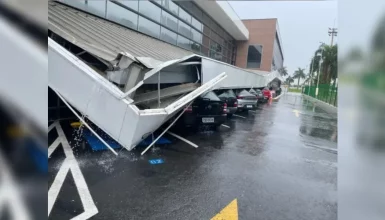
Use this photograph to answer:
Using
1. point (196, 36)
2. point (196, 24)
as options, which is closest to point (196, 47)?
point (196, 36)

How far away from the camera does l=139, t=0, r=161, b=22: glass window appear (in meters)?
13.4

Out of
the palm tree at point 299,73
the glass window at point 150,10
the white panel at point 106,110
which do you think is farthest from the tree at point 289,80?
the white panel at point 106,110

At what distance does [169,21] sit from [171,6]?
996mm

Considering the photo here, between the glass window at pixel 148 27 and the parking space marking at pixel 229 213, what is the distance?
11434 mm

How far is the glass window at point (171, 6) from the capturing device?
51.3ft

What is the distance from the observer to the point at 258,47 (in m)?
40.6

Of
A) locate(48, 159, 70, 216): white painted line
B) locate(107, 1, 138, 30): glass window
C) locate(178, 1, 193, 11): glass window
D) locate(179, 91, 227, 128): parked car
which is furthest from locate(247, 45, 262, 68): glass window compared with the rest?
locate(48, 159, 70, 216): white painted line

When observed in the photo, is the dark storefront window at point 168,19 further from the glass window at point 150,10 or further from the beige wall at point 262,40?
the beige wall at point 262,40

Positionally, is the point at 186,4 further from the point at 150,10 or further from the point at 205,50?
the point at 150,10

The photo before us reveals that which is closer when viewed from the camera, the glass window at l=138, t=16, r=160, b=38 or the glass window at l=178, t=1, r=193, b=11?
the glass window at l=138, t=16, r=160, b=38

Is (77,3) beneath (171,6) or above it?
beneath

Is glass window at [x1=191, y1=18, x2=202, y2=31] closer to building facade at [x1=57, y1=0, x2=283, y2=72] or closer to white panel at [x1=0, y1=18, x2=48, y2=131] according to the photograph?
building facade at [x1=57, y1=0, x2=283, y2=72]

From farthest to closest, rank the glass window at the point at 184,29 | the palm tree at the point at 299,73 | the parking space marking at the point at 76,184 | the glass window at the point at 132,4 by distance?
the palm tree at the point at 299,73, the glass window at the point at 184,29, the glass window at the point at 132,4, the parking space marking at the point at 76,184

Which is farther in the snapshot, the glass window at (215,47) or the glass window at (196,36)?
the glass window at (215,47)
